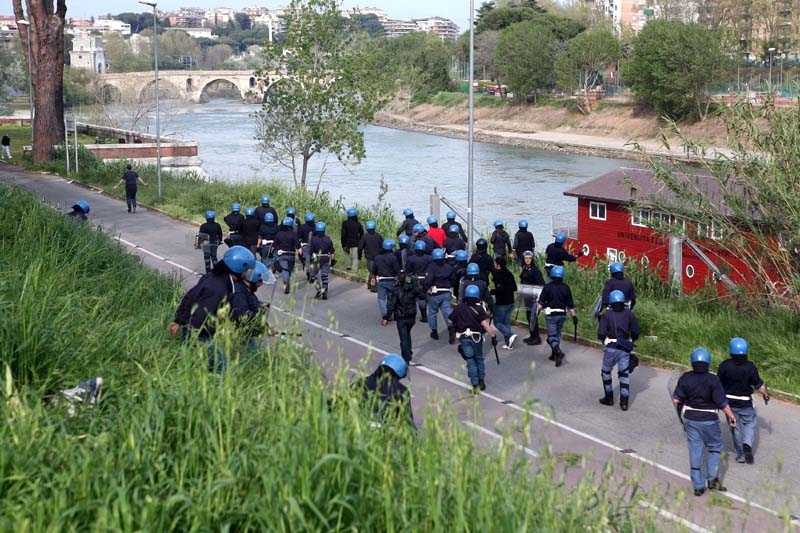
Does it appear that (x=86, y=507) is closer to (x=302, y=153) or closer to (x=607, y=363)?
(x=607, y=363)

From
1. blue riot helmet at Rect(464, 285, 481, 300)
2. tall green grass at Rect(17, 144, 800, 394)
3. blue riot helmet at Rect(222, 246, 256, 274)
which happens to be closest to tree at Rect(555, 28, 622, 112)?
tall green grass at Rect(17, 144, 800, 394)

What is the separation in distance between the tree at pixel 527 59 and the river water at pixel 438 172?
8.17 meters

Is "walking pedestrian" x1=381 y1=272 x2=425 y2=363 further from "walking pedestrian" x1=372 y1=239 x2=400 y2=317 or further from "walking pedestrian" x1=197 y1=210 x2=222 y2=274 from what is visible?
"walking pedestrian" x1=197 y1=210 x2=222 y2=274

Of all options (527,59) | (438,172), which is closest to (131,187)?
(438,172)

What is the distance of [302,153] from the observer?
38031mm

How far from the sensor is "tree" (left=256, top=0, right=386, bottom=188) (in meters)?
36.2

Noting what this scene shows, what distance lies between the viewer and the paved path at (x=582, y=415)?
918 cm

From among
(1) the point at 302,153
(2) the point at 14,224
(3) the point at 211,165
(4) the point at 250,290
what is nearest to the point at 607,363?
(4) the point at 250,290

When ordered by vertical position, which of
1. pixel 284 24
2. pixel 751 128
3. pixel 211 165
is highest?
pixel 284 24

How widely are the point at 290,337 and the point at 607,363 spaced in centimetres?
603

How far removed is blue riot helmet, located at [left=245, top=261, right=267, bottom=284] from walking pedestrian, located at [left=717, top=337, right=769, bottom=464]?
4277 mm

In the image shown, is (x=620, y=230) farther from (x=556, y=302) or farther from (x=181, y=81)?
(x=181, y=81)

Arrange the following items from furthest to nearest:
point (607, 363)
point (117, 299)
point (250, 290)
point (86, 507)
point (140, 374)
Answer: point (607, 363) → point (117, 299) → point (250, 290) → point (140, 374) → point (86, 507)

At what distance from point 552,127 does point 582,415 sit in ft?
229
